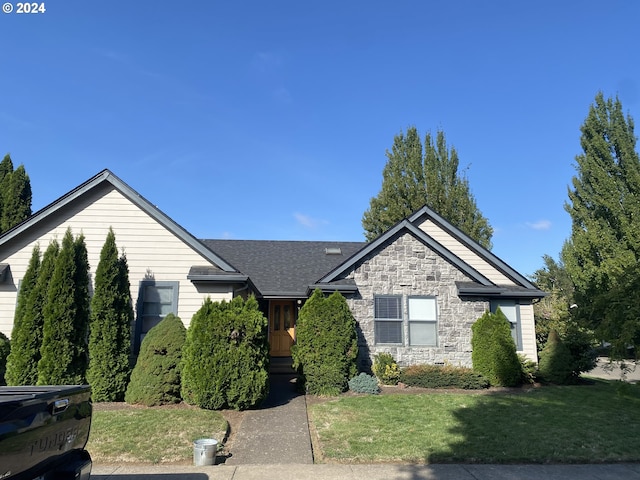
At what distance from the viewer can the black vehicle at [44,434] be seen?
2.55m

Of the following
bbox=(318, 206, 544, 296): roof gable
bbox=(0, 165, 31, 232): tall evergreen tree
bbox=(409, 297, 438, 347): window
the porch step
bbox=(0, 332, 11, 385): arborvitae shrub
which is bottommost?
the porch step

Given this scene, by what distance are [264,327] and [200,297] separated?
2.91 m

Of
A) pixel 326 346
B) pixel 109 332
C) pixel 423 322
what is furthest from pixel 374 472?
pixel 423 322

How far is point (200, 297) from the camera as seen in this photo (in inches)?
472

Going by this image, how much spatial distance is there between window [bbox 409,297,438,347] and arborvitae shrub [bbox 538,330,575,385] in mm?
3655

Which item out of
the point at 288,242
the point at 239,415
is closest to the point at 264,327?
the point at 239,415

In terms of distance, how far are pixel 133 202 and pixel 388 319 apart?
855cm

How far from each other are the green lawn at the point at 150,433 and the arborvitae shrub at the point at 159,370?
487 mm

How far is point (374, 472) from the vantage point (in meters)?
5.68

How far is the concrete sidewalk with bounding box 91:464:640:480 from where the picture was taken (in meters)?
5.53

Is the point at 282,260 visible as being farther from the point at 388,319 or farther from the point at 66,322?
the point at 66,322

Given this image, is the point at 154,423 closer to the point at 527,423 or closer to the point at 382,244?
the point at 527,423

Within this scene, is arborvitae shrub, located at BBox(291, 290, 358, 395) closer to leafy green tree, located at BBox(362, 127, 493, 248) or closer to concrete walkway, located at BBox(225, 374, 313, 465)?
concrete walkway, located at BBox(225, 374, 313, 465)

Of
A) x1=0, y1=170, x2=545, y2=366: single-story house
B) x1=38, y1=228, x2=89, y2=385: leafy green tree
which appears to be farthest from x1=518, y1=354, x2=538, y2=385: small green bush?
x1=38, y1=228, x2=89, y2=385: leafy green tree
